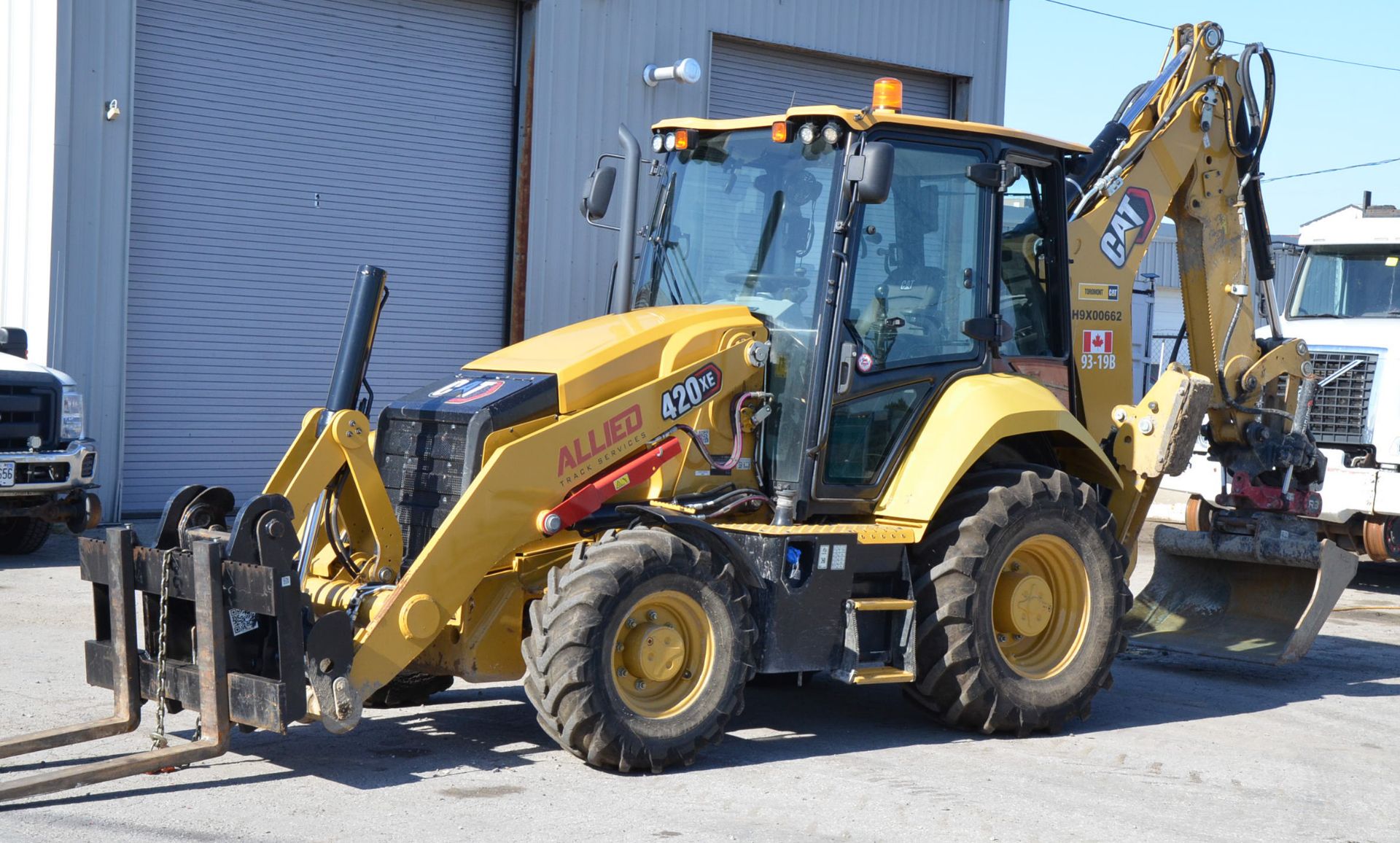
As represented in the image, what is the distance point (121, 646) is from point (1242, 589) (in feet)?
21.2

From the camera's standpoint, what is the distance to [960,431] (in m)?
7.23

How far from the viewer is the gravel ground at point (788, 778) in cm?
559

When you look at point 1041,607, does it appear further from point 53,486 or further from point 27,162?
point 27,162

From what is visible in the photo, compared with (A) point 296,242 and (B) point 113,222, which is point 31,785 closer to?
(B) point 113,222

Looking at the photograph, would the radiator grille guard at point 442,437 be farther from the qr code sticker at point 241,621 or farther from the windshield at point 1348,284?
the windshield at point 1348,284

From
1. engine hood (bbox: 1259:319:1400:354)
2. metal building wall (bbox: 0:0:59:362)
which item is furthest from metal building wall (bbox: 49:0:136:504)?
engine hood (bbox: 1259:319:1400:354)

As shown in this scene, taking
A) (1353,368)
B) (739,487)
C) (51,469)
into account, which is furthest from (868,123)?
(1353,368)

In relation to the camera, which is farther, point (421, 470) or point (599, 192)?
point (599, 192)

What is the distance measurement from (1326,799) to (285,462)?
4.57m

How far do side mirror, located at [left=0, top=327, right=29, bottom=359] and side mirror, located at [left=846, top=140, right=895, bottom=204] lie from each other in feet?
26.3

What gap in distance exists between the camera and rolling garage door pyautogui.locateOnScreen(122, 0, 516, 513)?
14.0 metres

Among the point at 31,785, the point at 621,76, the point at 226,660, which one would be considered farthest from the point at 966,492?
the point at 621,76

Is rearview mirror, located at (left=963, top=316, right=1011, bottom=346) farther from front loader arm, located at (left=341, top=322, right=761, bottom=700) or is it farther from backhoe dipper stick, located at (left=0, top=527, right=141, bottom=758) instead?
backhoe dipper stick, located at (left=0, top=527, right=141, bottom=758)

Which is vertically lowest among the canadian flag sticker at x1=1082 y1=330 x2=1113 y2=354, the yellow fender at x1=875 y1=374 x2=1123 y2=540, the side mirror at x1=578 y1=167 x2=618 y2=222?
the yellow fender at x1=875 y1=374 x2=1123 y2=540
